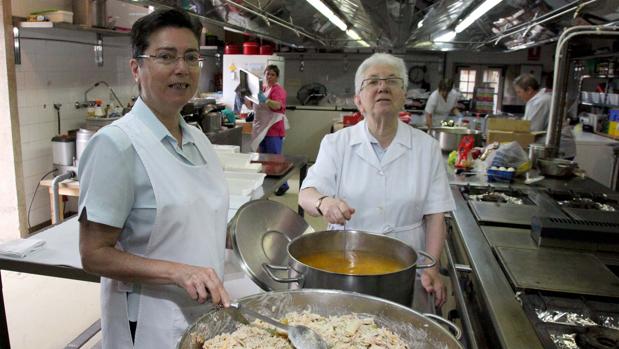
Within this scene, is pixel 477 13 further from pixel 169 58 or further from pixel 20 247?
pixel 20 247

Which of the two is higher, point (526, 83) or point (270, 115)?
point (526, 83)

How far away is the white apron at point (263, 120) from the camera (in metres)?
6.35

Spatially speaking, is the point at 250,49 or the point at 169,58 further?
the point at 250,49

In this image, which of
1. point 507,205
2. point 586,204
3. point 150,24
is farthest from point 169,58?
point 586,204

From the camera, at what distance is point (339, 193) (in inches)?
76.8

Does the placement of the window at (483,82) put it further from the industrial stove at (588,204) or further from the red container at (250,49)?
the industrial stove at (588,204)

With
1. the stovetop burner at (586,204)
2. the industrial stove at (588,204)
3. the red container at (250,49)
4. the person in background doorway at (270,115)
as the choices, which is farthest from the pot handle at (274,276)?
the red container at (250,49)

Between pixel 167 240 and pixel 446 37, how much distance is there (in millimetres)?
6780

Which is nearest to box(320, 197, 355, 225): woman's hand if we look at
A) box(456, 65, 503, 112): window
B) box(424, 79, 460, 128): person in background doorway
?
box(424, 79, 460, 128): person in background doorway

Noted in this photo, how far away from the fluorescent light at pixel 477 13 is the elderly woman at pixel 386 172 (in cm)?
240

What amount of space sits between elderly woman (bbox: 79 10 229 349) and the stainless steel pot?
26 cm

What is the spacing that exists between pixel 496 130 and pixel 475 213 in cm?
290

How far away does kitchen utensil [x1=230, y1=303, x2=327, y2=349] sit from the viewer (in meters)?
1.03

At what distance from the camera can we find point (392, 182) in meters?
1.88
